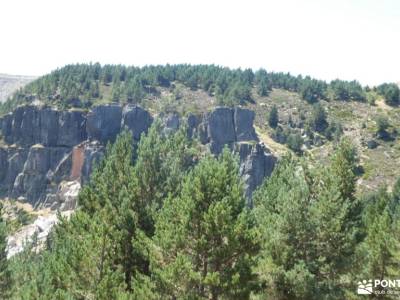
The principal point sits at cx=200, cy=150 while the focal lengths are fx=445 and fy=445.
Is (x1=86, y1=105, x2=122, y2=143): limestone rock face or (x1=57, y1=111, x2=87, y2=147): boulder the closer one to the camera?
(x1=86, y1=105, x2=122, y2=143): limestone rock face

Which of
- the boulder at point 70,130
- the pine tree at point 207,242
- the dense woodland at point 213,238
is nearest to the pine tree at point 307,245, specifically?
the dense woodland at point 213,238

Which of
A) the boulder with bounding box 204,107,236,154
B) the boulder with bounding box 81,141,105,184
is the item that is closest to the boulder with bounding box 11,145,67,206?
the boulder with bounding box 81,141,105,184

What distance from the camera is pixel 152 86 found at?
593ft

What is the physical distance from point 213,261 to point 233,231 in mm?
2006

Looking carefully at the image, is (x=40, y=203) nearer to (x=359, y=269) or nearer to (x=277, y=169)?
(x=277, y=169)

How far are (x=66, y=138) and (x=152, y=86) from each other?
4326cm

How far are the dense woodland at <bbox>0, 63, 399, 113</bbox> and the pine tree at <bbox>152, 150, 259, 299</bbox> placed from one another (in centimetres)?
13655

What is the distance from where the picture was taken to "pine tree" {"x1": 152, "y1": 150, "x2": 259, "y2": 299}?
1977 centimetres

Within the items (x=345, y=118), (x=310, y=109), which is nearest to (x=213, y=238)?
(x=345, y=118)

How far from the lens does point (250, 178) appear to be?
138 metres

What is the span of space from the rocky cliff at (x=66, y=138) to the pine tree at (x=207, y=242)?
Answer: 12318 centimetres

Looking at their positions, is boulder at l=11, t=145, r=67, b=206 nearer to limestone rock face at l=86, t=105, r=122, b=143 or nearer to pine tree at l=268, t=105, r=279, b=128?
limestone rock face at l=86, t=105, r=122, b=143

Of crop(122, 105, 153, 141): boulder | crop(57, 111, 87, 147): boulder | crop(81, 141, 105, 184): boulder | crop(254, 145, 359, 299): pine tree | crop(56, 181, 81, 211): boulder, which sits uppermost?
crop(254, 145, 359, 299): pine tree

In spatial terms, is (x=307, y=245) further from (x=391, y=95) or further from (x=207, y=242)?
(x=391, y=95)
